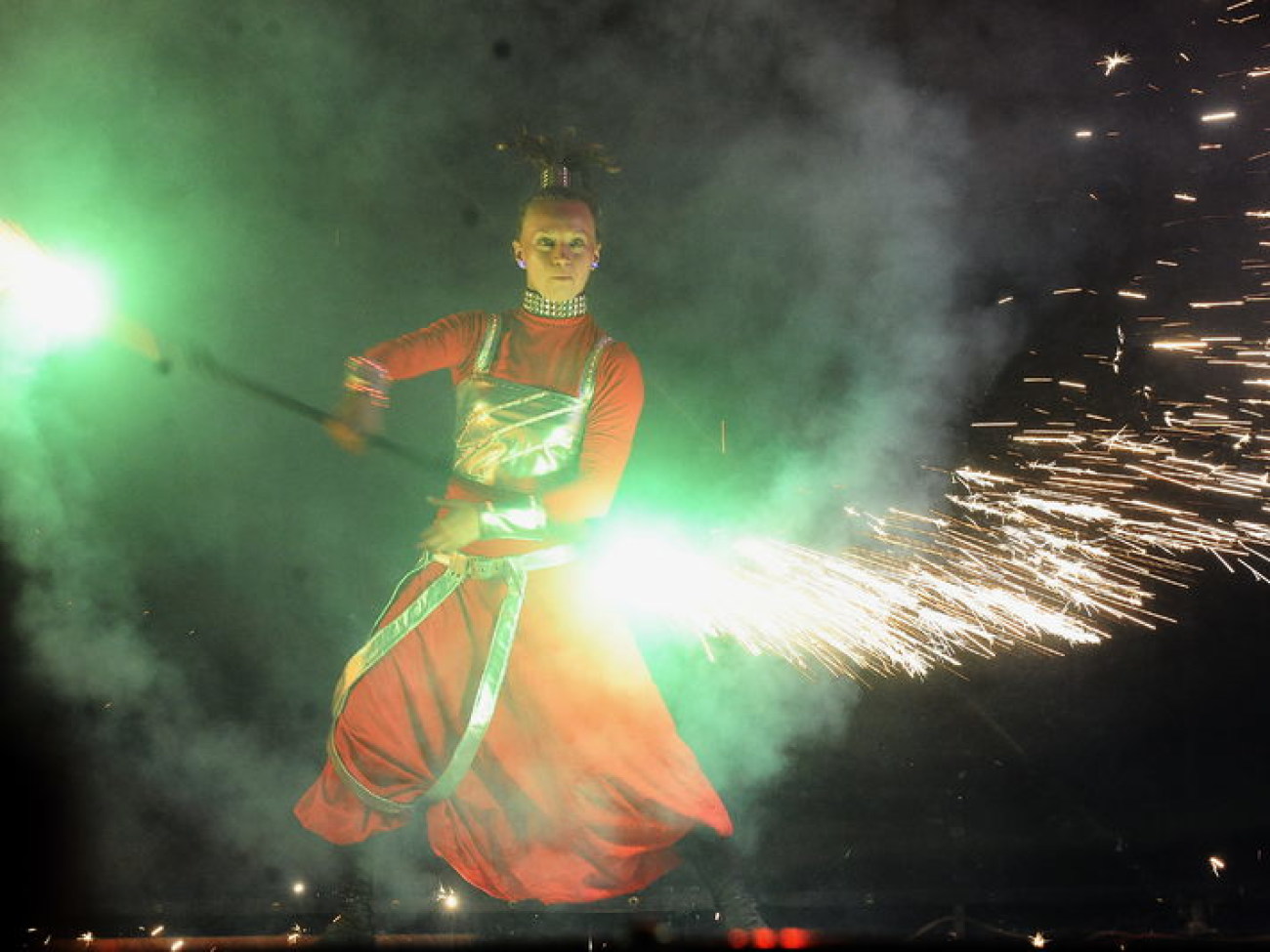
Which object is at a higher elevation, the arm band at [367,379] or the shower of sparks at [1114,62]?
the shower of sparks at [1114,62]

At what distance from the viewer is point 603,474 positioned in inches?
127

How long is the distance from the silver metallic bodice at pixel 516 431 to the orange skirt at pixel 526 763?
393 mm

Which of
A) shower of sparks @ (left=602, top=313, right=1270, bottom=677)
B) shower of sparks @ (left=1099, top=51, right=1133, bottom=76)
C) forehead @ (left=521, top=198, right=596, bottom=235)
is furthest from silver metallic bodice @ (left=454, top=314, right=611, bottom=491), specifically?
shower of sparks @ (left=1099, top=51, right=1133, bottom=76)

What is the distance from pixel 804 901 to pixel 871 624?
4.16 ft

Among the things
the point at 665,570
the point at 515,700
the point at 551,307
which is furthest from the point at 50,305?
the point at 665,570

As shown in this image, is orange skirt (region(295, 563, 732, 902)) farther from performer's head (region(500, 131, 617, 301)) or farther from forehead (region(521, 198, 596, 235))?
forehead (region(521, 198, 596, 235))

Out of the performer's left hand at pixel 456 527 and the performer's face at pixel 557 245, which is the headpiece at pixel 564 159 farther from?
the performer's left hand at pixel 456 527

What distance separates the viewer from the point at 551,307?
342 centimetres

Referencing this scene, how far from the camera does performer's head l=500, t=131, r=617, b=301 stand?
3.40 metres

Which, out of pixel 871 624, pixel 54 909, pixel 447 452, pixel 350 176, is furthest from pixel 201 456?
pixel 871 624

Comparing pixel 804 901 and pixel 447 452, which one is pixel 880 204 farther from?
pixel 804 901

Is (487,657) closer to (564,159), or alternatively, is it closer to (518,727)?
(518,727)

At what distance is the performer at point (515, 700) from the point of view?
3.05 meters

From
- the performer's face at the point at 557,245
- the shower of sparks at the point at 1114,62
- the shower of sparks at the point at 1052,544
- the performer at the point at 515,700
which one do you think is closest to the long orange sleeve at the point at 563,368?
the performer at the point at 515,700
